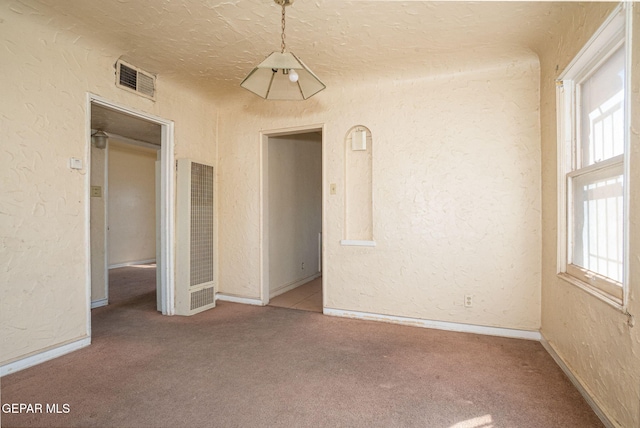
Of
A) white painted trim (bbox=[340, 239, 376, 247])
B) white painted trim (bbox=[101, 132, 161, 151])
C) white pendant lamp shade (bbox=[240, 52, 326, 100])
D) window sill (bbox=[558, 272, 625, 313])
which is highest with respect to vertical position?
white painted trim (bbox=[101, 132, 161, 151])

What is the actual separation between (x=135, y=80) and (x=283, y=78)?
1859 mm

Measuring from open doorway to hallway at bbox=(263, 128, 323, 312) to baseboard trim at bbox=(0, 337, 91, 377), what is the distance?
6.08 feet

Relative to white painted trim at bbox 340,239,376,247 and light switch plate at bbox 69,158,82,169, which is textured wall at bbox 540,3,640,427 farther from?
light switch plate at bbox 69,158,82,169

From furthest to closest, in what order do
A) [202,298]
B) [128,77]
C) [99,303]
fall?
[99,303] < [202,298] < [128,77]

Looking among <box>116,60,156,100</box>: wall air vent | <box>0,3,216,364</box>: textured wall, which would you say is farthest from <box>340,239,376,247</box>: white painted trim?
<box>116,60,156,100</box>: wall air vent

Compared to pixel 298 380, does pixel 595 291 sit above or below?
above

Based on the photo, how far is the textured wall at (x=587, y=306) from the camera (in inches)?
55.7

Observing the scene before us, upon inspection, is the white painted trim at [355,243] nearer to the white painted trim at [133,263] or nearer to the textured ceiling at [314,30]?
the textured ceiling at [314,30]

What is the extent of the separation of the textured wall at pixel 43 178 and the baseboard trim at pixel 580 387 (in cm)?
349

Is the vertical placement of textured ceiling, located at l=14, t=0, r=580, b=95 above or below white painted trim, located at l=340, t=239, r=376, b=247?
above

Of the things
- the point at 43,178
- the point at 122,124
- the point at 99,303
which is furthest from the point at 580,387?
the point at 122,124

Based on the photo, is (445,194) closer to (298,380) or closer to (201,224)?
(298,380)

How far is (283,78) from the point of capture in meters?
2.00

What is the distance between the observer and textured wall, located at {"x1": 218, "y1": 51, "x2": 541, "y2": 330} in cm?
282
